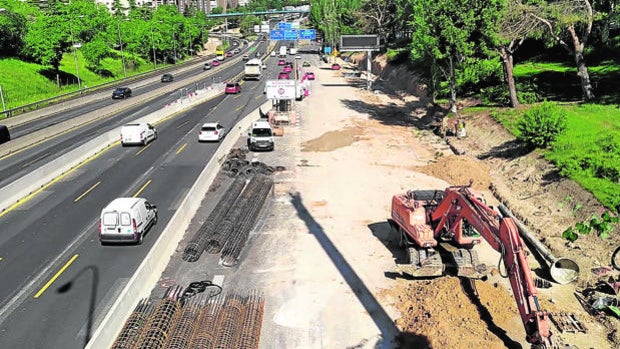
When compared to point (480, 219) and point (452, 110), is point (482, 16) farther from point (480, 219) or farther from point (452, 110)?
point (480, 219)

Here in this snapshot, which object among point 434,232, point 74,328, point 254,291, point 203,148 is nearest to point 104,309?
point 74,328

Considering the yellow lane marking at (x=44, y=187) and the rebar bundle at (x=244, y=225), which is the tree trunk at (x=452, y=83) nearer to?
the rebar bundle at (x=244, y=225)

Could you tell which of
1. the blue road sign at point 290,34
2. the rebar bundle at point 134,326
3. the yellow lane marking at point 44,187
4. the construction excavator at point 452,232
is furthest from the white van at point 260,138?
the blue road sign at point 290,34

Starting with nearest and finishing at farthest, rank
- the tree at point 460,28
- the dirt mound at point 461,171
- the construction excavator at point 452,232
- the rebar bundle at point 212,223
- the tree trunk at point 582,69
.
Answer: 1. the construction excavator at point 452,232
2. the rebar bundle at point 212,223
3. the dirt mound at point 461,171
4. the tree trunk at point 582,69
5. the tree at point 460,28

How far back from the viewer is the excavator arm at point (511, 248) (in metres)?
13.0

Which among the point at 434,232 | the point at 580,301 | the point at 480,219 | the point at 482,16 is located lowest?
the point at 580,301

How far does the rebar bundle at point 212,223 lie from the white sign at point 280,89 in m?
24.4

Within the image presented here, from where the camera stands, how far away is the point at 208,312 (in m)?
17.5

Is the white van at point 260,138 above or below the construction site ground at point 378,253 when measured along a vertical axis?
above

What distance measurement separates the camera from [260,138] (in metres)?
41.9

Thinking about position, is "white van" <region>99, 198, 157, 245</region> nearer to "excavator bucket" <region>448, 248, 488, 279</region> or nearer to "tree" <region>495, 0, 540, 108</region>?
"excavator bucket" <region>448, 248, 488, 279</region>

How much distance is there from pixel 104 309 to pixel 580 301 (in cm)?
1757

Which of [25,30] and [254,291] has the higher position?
[25,30]

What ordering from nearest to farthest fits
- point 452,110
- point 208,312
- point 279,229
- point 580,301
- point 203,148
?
point 208,312, point 580,301, point 279,229, point 203,148, point 452,110
